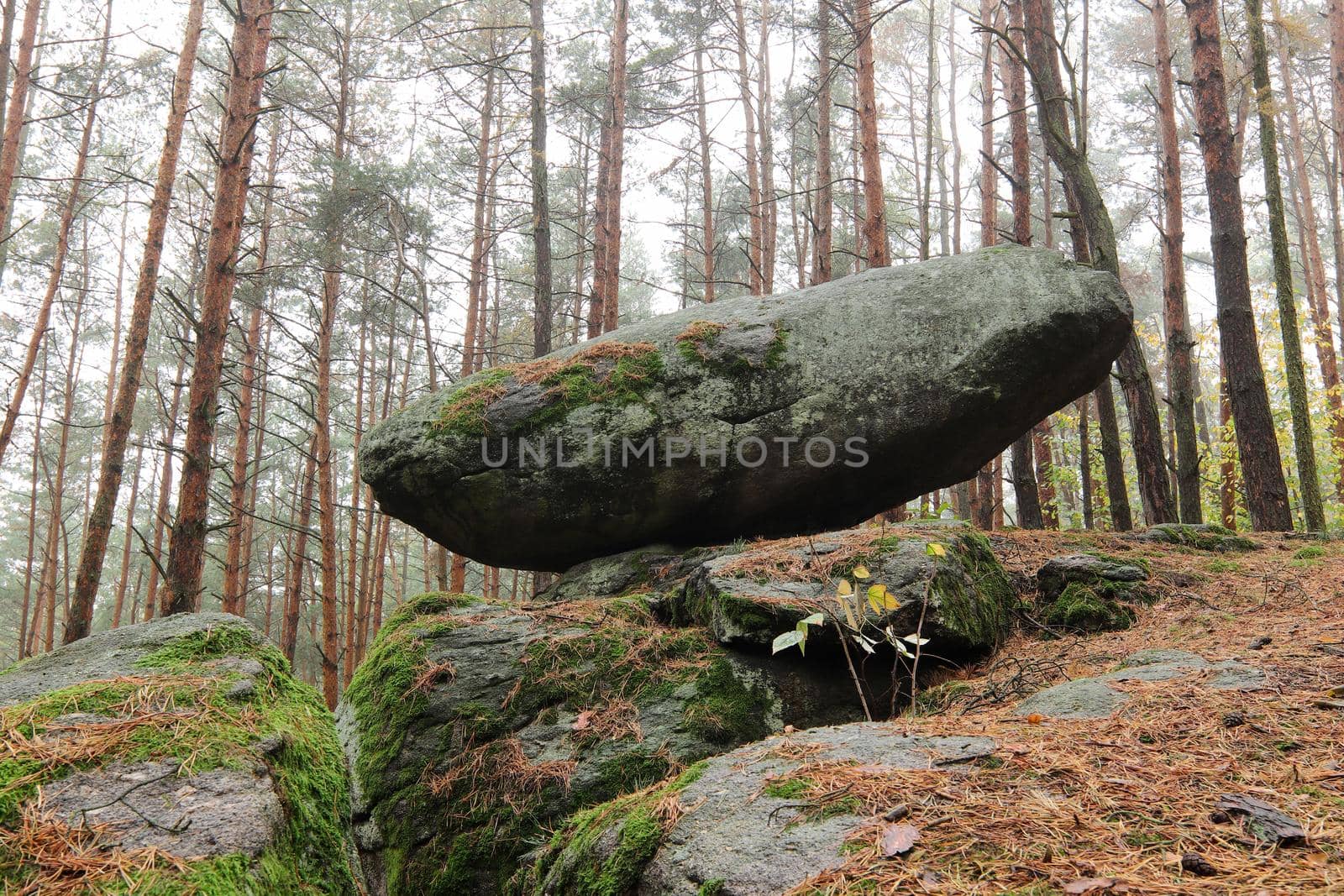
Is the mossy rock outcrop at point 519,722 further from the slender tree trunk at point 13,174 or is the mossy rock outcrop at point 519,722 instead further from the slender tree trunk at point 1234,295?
the slender tree trunk at point 13,174

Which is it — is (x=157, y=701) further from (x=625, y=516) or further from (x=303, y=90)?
(x=303, y=90)

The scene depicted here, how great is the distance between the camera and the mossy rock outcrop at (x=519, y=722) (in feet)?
11.9

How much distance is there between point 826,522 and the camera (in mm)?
7039

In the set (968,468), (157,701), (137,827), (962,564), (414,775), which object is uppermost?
(968,468)

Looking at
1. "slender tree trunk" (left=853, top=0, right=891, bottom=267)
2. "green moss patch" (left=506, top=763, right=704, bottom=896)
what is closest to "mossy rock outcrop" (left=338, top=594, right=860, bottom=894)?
"green moss patch" (left=506, top=763, right=704, bottom=896)

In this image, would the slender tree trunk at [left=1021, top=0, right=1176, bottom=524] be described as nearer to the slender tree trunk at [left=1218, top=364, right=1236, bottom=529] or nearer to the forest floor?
the forest floor

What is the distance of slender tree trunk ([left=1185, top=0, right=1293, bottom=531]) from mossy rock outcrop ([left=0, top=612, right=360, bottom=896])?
8.88m

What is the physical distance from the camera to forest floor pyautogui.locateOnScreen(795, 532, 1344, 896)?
4.70ft

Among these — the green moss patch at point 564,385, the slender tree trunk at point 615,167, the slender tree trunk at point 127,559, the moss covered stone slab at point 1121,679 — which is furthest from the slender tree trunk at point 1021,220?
the slender tree trunk at point 127,559

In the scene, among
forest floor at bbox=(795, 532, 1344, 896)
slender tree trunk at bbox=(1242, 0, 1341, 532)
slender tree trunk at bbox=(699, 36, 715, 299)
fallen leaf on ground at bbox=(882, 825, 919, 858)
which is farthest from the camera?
slender tree trunk at bbox=(699, 36, 715, 299)

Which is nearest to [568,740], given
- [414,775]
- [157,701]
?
[414,775]

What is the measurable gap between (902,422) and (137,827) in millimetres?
5642

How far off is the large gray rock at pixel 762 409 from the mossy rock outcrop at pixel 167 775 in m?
3.06

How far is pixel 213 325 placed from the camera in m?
6.69
